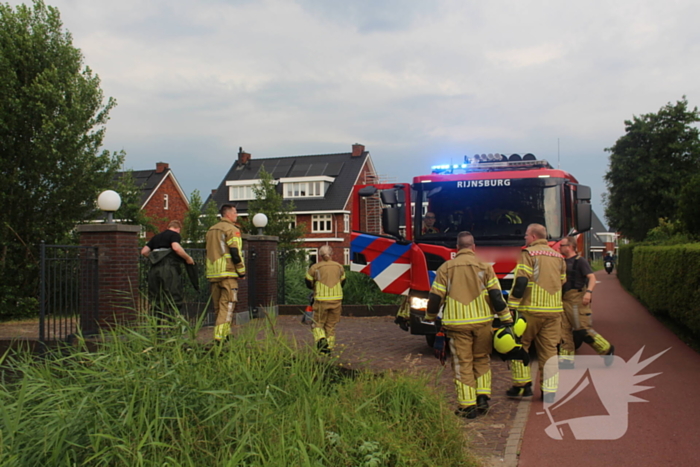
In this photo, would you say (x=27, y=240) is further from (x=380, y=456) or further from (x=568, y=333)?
(x=380, y=456)

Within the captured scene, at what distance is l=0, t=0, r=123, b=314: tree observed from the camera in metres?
15.9

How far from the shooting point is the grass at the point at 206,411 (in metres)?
3.82

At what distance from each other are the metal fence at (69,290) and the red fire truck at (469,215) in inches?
169

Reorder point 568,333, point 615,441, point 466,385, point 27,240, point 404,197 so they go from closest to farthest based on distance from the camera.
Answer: point 615,441 < point 466,385 < point 568,333 < point 404,197 < point 27,240

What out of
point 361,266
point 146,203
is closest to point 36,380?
point 361,266

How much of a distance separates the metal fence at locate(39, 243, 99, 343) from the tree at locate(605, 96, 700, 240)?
37044 mm

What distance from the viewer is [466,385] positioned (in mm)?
6098

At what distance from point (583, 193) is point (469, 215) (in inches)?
70.4

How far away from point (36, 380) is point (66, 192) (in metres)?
13.3

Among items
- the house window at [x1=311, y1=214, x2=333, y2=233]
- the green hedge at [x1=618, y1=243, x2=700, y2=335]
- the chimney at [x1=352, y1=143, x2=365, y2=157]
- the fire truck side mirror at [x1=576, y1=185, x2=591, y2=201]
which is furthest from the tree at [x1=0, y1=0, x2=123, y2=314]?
the chimney at [x1=352, y1=143, x2=365, y2=157]

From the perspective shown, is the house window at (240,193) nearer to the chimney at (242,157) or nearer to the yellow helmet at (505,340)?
the chimney at (242,157)

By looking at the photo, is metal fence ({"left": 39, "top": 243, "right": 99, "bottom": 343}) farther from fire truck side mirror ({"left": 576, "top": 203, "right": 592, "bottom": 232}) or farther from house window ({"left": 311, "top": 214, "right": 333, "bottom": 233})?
house window ({"left": 311, "top": 214, "right": 333, "bottom": 233})

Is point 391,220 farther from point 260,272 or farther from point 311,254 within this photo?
point 311,254

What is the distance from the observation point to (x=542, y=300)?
268 inches
